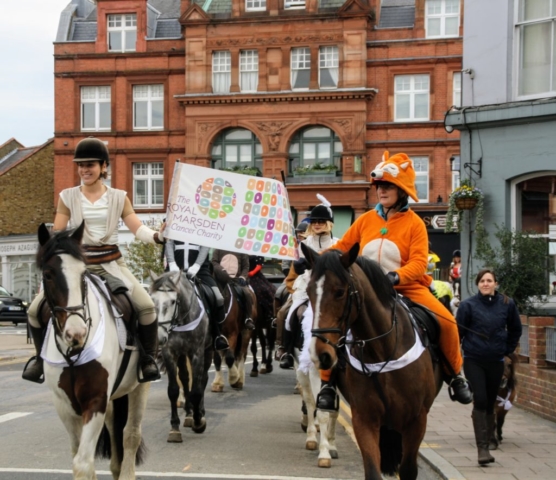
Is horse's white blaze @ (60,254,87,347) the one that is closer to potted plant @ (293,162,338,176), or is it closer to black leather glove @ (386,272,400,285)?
black leather glove @ (386,272,400,285)

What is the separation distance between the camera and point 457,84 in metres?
46.1

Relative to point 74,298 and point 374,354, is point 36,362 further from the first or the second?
point 374,354

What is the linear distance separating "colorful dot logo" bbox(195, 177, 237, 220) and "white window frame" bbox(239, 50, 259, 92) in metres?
35.6

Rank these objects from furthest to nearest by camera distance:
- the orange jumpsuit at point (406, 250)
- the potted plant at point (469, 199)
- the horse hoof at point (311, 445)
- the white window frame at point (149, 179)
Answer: the white window frame at point (149, 179) < the potted plant at point (469, 199) < the horse hoof at point (311, 445) < the orange jumpsuit at point (406, 250)

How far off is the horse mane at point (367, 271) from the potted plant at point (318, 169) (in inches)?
1549

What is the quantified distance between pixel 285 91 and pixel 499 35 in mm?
29212

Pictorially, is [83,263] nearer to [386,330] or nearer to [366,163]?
[386,330]

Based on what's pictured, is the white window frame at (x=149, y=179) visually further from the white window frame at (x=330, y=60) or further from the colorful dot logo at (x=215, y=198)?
the colorful dot logo at (x=215, y=198)

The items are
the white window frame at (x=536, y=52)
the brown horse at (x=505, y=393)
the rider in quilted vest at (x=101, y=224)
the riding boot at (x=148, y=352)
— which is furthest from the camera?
the white window frame at (x=536, y=52)

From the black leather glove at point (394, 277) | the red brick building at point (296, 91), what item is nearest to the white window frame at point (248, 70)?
the red brick building at point (296, 91)

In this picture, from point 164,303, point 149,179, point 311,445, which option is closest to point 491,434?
point 311,445

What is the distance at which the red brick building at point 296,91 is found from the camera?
152 feet

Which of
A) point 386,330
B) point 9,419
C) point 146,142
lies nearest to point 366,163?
point 146,142

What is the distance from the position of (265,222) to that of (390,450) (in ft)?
17.9
